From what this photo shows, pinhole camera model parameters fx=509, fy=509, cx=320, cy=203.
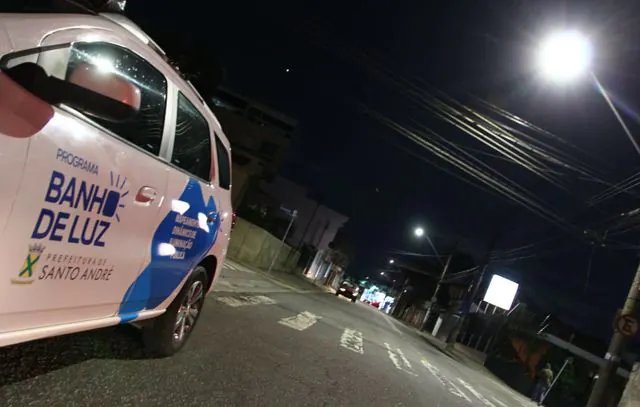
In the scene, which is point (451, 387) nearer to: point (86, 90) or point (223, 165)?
point (223, 165)

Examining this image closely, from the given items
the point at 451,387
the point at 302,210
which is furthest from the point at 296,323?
the point at 302,210

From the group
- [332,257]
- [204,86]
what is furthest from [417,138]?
[332,257]

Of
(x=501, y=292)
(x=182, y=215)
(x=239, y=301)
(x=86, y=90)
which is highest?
(x=501, y=292)

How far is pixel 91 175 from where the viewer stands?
8.49 ft

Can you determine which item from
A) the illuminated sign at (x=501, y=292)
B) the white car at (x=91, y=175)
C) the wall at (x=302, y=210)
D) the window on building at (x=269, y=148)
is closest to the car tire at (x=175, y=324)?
the white car at (x=91, y=175)

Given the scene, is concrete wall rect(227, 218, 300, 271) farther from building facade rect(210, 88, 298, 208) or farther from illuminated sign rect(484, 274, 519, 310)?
illuminated sign rect(484, 274, 519, 310)

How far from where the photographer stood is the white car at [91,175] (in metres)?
2.15

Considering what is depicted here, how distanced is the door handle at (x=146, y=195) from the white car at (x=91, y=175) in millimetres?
12

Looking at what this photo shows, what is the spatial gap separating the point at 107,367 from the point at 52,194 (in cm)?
204

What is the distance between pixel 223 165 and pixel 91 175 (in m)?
2.51

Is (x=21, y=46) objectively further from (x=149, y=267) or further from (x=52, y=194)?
(x=149, y=267)

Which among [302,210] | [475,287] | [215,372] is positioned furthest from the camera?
[302,210]

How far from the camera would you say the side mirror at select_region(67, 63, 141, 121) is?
7.27ft

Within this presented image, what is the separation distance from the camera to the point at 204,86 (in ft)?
74.5
